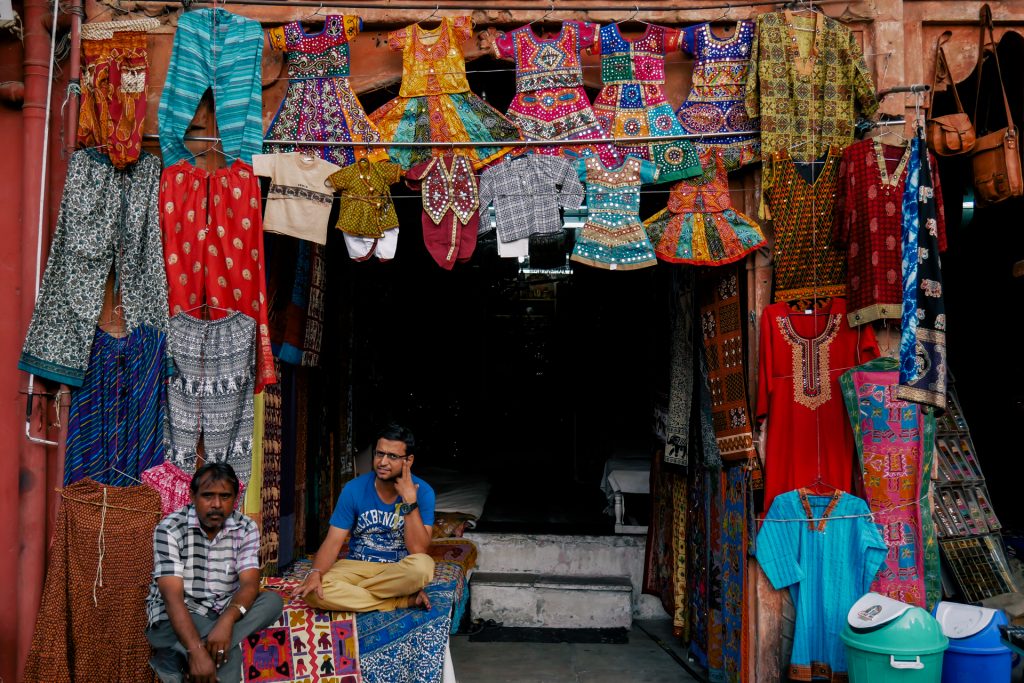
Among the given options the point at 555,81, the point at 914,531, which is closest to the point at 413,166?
the point at 555,81

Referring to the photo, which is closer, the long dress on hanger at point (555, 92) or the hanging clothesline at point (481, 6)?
the long dress on hanger at point (555, 92)

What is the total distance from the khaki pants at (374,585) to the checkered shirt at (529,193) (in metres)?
1.90

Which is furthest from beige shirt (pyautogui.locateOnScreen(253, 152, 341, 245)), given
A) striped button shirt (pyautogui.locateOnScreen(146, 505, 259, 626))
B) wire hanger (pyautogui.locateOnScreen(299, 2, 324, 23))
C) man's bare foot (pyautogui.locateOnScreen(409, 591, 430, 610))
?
man's bare foot (pyautogui.locateOnScreen(409, 591, 430, 610))

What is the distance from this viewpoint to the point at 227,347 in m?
4.84

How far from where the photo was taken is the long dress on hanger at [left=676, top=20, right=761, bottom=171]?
16.5 ft

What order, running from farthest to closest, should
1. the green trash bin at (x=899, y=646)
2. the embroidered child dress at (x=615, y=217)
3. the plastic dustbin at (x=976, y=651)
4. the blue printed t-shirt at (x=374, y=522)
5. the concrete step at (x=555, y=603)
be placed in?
the concrete step at (x=555, y=603) < the embroidered child dress at (x=615, y=217) < the blue printed t-shirt at (x=374, y=522) < the plastic dustbin at (x=976, y=651) < the green trash bin at (x=899, y=646)

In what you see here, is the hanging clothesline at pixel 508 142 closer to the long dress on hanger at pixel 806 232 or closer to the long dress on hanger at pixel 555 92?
the long dress on hanger at pixel 555 92

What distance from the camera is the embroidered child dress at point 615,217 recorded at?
4.85 metres

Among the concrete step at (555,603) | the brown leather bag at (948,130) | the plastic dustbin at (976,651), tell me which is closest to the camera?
the plastic dustbin at (976,651)

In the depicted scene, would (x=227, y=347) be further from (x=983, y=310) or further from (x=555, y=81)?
(x=983, y=310)

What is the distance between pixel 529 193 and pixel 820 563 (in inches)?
105

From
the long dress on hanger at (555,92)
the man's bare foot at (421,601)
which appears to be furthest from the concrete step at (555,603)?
the long dress on hanger at (555,92)

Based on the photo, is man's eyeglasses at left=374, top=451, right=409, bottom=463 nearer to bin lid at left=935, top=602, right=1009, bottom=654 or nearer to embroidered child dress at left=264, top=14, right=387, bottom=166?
embroidered child dress at left=264, top=14, right=387, bottom=166

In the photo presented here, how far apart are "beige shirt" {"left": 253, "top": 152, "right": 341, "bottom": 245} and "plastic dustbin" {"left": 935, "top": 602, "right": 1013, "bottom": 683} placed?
3.99 metres
